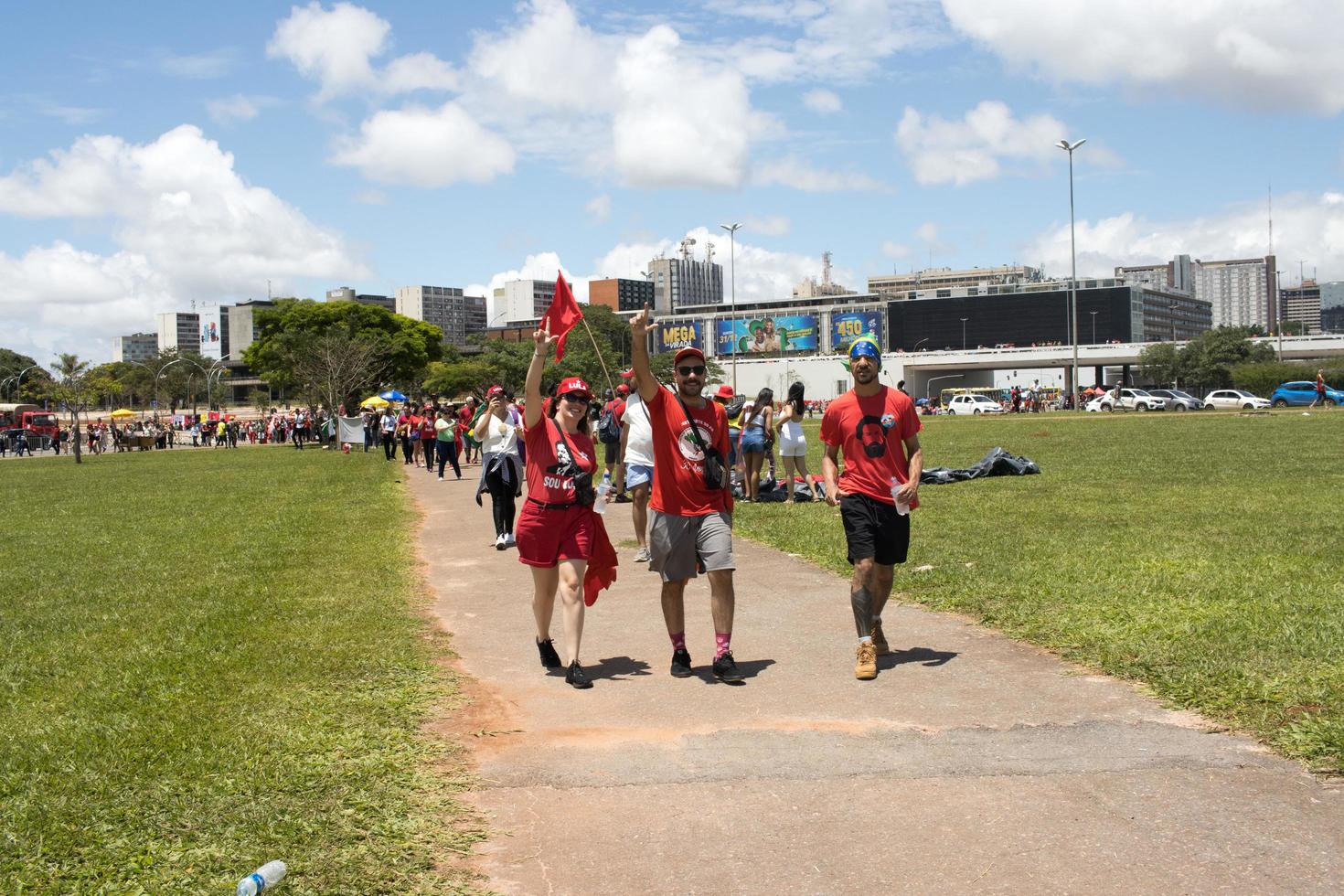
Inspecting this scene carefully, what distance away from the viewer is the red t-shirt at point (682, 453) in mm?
6422

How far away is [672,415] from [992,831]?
9.78 ft

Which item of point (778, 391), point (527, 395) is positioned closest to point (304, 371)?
point (527, 395)

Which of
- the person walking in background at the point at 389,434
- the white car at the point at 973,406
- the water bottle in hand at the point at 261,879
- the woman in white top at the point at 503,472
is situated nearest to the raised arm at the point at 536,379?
the water bottle in hand at the point at 261,879

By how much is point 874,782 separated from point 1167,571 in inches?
208

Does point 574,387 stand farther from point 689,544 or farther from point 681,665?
point 681,665

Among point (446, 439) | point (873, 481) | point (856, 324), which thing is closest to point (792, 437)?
point (873, 481)

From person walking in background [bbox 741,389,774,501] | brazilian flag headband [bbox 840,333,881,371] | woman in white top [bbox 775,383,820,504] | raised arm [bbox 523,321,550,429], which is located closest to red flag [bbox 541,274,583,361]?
raised arm [bbox 523,321,550,429]

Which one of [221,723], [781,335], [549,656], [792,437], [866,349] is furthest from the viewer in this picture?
Result: [781,335]

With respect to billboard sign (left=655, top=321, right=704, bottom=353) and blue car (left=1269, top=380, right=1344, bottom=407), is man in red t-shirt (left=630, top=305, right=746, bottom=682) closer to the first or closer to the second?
blue car (left=1269, top=380, right=1344, bottom=407)

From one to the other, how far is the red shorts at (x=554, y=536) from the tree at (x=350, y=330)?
69.9m

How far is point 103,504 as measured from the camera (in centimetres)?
2062

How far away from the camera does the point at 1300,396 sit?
59.7m

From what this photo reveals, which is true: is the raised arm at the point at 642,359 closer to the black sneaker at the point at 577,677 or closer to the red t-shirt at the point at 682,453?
the red t-shirt at the point at 682,453

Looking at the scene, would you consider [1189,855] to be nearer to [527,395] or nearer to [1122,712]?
[1122,712]
